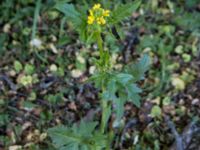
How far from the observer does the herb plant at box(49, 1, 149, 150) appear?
1655mm

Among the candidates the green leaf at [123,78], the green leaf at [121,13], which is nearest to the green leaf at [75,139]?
the green leaf at [123,78]

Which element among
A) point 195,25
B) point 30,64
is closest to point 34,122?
point 30,64

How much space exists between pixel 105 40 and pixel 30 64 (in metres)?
0.44

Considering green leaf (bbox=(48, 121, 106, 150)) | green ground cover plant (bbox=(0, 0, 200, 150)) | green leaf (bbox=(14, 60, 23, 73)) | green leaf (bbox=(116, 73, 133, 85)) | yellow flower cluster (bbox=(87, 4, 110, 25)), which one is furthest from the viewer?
green leaf (bbox=(14, 60, 23, 73))

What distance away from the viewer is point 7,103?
8.06 ft

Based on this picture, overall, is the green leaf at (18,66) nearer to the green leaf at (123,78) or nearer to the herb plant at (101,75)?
the herb plant at (101,75)

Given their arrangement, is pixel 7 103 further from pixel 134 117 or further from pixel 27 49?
pixel 134 117

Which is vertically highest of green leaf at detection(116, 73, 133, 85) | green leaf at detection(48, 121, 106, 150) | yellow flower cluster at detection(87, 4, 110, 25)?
yellow flower cluster at detection(87, 4, 110, 25)

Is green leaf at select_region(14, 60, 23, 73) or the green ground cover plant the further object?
green leaf at select_region(14, 60, 23, 73)

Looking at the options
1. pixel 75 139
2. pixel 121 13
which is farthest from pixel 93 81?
pixel 121 13

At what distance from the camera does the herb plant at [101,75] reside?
1.66 metres

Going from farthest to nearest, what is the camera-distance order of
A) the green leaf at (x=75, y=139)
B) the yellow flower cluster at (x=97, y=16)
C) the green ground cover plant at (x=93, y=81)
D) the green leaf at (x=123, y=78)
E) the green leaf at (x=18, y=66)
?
the green leaf at (x=18, y=66)
the green ground cover plant at (x=93, y=81)
the green leaf at (x=75, y=139)
the green leaf at (x=123, y=78)
the yellow flower cluster at (x=97, y=16)

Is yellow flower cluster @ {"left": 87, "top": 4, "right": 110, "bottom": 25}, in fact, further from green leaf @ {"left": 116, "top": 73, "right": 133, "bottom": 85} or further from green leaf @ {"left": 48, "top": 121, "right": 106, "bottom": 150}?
green leaf @ {"left": 48, "top": 121, "right": 106, "bottom": 150}

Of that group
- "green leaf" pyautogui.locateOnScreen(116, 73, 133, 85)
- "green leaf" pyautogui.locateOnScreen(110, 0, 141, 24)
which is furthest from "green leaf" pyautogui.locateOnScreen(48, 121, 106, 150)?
"green leaf" pyautogui.locateOnScreen(110, 0, 141, 24)
